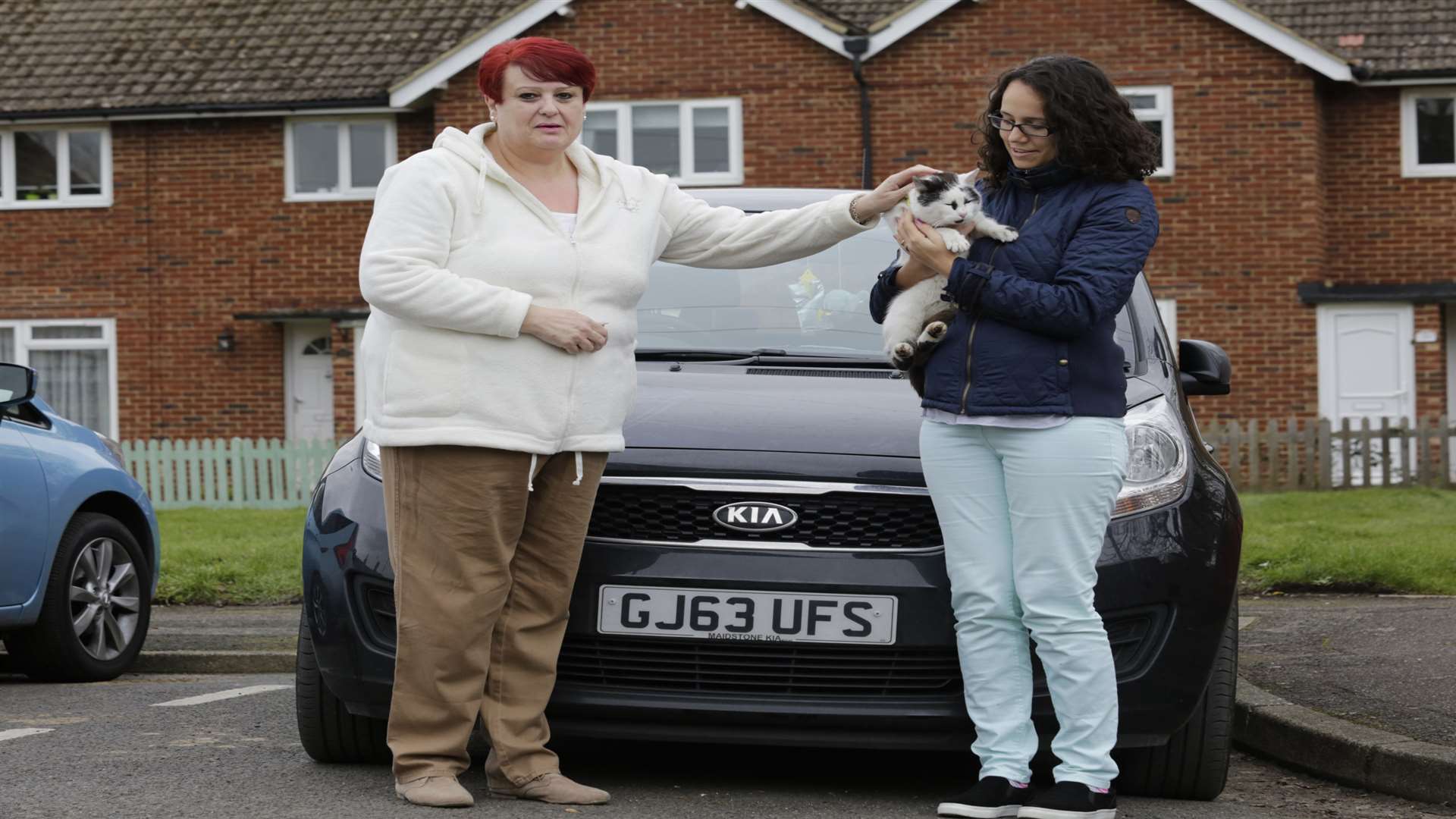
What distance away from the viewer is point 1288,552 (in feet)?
34.3

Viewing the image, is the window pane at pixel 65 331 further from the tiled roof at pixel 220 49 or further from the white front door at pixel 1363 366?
the white front door at pixel 1363 366

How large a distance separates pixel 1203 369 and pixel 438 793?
253 centimetres

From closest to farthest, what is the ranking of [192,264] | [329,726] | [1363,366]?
[329,726] → [1363,366] → [192,264]

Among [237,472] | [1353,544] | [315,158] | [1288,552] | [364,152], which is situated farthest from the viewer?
[315,158]

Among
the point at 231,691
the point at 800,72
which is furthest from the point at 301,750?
the point at 800,72

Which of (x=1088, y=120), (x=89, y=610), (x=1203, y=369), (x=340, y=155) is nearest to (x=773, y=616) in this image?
(x=1088, y=120)

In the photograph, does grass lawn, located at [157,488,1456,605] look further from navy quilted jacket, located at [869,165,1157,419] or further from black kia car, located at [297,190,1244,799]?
navy quilted jacket, located at [869,165,1157,419]

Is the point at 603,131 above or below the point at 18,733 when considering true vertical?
above

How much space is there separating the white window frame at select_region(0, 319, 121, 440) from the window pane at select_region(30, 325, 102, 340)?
48mm

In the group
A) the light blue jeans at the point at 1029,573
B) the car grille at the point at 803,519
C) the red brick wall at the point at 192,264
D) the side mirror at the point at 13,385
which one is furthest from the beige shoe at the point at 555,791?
the red brick wall at the point at 192,264

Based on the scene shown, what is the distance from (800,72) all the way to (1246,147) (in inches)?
195

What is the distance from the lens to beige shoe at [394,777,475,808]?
14.5 feet

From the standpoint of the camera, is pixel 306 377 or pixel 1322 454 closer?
pixel 1322 454

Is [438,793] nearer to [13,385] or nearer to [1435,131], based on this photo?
[13,385]
